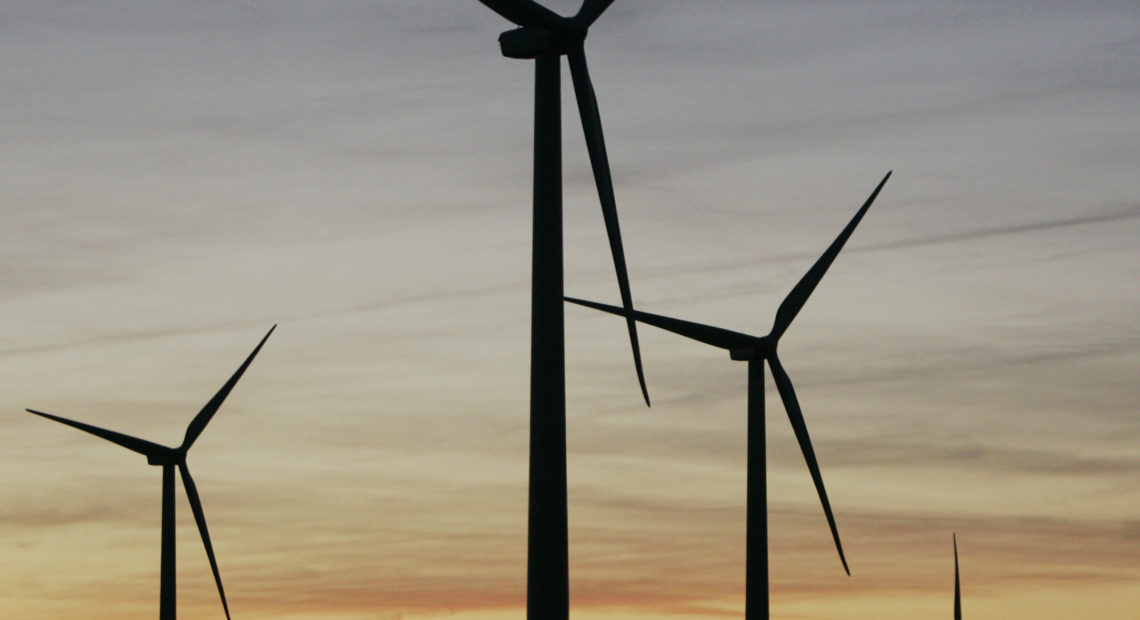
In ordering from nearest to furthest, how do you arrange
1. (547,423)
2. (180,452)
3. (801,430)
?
(547,423) → (801,430) → (180,452)

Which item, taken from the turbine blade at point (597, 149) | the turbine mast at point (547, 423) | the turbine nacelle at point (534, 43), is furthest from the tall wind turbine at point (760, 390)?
the turbine mast at point (547, 423)

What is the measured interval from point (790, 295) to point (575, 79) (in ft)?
72.4

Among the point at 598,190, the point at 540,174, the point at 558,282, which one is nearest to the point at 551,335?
the point at 558,282

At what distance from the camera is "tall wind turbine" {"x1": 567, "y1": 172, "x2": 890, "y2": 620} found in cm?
5334

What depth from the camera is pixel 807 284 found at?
5959 cm

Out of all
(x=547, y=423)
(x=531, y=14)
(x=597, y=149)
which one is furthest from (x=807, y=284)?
(x=547, y=423)

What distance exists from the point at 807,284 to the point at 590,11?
2157 centimetres

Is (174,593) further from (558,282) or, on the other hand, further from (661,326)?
(558,282)

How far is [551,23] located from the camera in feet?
124

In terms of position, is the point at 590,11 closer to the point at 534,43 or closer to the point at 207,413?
the point at 534,43

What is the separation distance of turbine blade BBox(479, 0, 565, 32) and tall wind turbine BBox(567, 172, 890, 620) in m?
14.9

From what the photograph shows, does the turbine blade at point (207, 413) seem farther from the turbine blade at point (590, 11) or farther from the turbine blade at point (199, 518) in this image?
the turbine blade at point (590, 11)

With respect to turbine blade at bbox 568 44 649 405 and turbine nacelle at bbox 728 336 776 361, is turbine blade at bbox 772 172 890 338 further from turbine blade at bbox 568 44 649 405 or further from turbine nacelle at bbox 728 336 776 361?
turbine blade at bbox 568 44 649 405

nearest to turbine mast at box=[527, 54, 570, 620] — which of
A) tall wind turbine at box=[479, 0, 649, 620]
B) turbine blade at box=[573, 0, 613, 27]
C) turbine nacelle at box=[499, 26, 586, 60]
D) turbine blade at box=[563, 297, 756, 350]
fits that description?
tall wind turbine at box=[479, 0, 649, 620]
